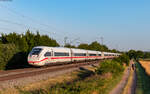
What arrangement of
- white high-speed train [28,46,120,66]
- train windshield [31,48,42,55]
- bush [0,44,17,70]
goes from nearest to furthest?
1. white high-speed train [28,46,120,66]
2. train windshield [31,48,42,55]
3. bush [0,44,17,70]

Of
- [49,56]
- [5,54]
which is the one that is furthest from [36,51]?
[5,54]

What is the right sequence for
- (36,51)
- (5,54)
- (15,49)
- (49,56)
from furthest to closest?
(15,49) → (5,54) → (49,56) → (36,51)

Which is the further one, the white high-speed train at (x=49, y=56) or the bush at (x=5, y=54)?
the bush at (x=5, y=54)

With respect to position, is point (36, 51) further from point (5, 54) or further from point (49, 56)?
point (5, 54)

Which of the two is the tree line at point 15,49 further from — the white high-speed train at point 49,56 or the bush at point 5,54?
the white high-speed train at point 49,56

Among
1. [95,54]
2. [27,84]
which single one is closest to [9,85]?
[27,84]

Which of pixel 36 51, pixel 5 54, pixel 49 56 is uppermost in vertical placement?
pixel 36 51

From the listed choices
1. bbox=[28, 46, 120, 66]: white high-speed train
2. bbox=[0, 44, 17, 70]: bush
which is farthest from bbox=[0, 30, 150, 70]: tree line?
bbox=[28, 46, 120, 66]: white high-speed train

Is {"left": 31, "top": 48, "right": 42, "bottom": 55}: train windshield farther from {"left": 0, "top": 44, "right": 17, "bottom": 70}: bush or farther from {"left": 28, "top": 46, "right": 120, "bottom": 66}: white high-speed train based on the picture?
{"left": 0, "top": 44, "right": 17, "bottom": 70}: bush

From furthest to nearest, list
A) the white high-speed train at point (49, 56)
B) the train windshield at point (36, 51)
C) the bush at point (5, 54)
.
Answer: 1. the bush at point (5, 54)
2. the train windshield at point (36, 51)
3. the white high-speed train at point (49, 56)

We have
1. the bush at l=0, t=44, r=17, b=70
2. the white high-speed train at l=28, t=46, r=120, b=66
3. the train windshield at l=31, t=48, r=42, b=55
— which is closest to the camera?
the white high-speed train at l=28, t=46, r=120, b=66

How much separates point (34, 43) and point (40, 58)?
16730 millimetres

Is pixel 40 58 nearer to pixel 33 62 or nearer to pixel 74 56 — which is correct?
pixel 33 62

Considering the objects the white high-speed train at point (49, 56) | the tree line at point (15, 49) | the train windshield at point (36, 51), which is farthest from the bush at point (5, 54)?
the train windshield at point (36, 51)
